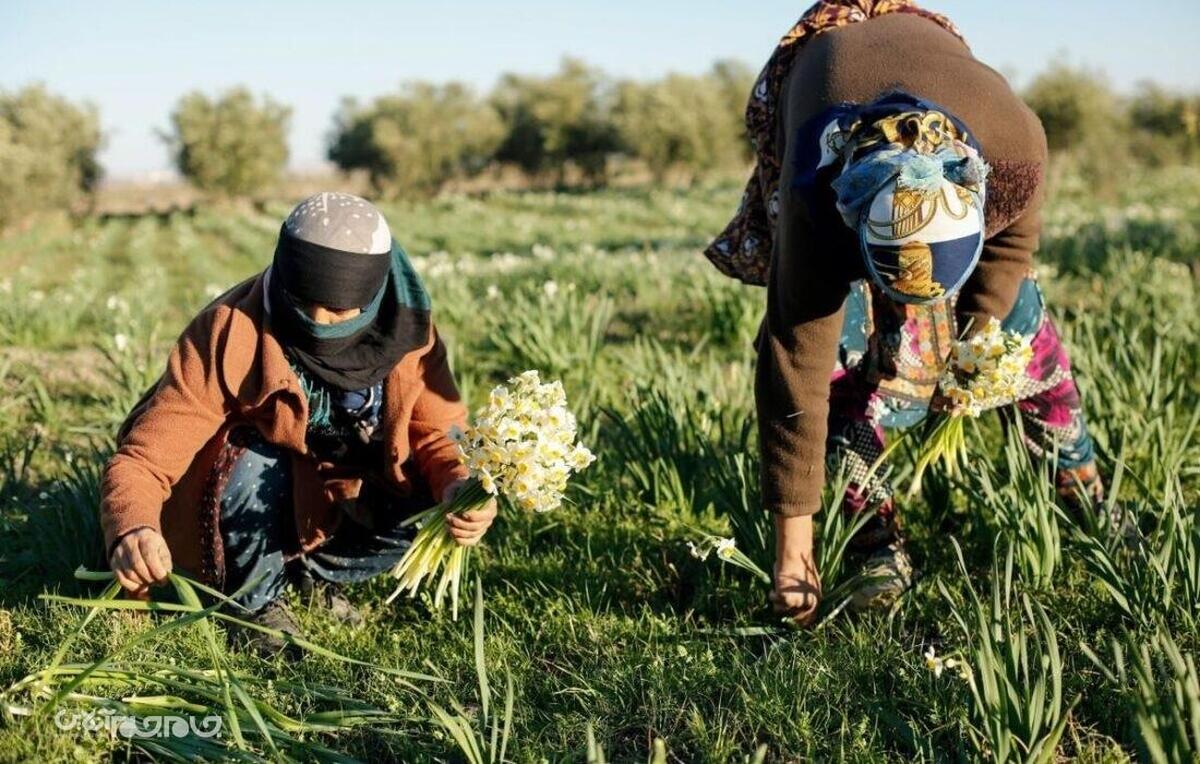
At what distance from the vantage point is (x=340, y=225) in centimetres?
198

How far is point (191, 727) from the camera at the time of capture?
1749mm

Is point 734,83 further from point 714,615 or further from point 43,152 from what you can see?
point 714,615

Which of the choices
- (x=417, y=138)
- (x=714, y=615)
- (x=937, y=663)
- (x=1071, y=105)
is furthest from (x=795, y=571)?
(x=417, y=138)

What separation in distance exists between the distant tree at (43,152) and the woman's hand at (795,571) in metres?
29.0

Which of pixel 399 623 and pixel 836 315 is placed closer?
pixel 836 315

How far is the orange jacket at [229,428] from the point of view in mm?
2010

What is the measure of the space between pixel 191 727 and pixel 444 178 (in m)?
42.1

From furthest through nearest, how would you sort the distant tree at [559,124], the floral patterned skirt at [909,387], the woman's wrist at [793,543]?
the distant tree at [559,124] < the floral patterned skirt at [909,387] < the woman's wrist at [793,543]

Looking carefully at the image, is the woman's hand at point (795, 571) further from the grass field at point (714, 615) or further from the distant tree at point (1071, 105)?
the distant tree at point (1071, 105)

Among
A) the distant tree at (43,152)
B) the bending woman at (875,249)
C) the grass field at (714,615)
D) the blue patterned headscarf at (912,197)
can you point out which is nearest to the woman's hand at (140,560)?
the grass field at (714,615)

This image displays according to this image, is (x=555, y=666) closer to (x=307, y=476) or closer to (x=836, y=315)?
(x=307, y=476)

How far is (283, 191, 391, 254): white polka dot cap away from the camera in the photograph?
1.96 metres

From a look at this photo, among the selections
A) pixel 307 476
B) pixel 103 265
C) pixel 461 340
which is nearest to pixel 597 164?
pixel 103 265

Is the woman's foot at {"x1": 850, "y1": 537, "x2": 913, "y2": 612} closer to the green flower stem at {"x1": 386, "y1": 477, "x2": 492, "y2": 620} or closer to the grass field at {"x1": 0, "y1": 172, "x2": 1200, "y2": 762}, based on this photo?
the grass field at {"x1": 0, "y1": 172, "x2": 1200, "y2": 762}
